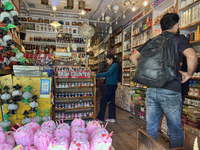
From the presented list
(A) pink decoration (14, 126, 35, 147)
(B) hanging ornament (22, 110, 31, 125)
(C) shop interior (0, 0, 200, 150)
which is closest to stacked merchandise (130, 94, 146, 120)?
(C) shop interior (0, 0, 200, 150)

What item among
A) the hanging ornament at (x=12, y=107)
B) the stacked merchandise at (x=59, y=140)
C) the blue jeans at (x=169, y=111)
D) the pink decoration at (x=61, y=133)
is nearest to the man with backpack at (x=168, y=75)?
the blue jeans at (x=169, y=111)

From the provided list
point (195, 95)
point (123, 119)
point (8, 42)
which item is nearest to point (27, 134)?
point (8, 42)

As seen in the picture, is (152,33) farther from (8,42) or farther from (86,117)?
(8,42)

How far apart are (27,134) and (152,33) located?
3848 millimetres

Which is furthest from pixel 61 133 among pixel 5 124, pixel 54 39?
pixel 54 39

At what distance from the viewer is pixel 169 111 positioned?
49.9 inches

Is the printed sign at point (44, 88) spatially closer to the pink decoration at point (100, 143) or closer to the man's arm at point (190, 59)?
the pink decoration at point (100, 143)

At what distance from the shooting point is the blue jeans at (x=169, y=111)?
125cm

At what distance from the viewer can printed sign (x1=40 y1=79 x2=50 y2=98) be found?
198 centimetres

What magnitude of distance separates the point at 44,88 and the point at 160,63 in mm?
1528

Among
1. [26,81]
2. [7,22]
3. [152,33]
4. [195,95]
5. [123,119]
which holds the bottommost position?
[123,119]

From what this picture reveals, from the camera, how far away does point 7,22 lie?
1.76 meters

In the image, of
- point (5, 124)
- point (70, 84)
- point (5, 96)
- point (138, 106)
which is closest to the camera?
point (5, 124)

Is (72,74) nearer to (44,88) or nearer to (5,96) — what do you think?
(44,88)
